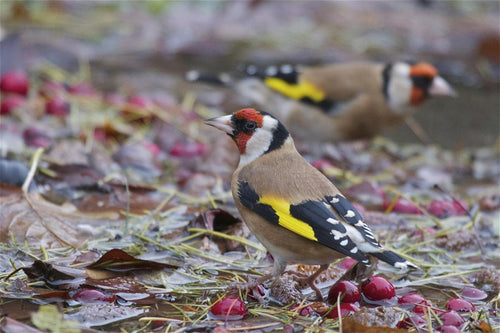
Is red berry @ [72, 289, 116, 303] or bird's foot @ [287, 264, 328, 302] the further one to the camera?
bird's foot @ [287, 264, 328, 302]

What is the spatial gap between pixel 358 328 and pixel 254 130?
43.4 inches

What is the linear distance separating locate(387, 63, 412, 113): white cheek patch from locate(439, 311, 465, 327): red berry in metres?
3.48

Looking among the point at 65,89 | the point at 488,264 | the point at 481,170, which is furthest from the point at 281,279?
the point at 65,89

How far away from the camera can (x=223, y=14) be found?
9648 mm

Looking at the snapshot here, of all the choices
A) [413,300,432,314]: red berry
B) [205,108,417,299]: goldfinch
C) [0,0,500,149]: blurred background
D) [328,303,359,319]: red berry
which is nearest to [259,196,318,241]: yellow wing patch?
[205,108,417,299]: goldfinch

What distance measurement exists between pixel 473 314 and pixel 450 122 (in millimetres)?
4498

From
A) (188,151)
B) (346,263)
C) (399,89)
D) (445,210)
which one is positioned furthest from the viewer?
(399,89)

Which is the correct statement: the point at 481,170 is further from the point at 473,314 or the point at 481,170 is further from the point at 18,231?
the point at 18,231

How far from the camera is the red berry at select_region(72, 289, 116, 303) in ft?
8.55

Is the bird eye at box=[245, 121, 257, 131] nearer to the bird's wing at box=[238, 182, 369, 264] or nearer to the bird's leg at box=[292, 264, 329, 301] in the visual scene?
the bird's wing at box=[238, 182, 369, 264]

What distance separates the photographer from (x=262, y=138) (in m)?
3.21

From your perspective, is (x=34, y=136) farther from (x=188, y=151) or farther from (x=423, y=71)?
(x=423, y=71)

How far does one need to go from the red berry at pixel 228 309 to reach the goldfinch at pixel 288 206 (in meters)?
0.27

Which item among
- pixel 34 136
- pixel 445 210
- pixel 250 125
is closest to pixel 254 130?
pixel 250 125
